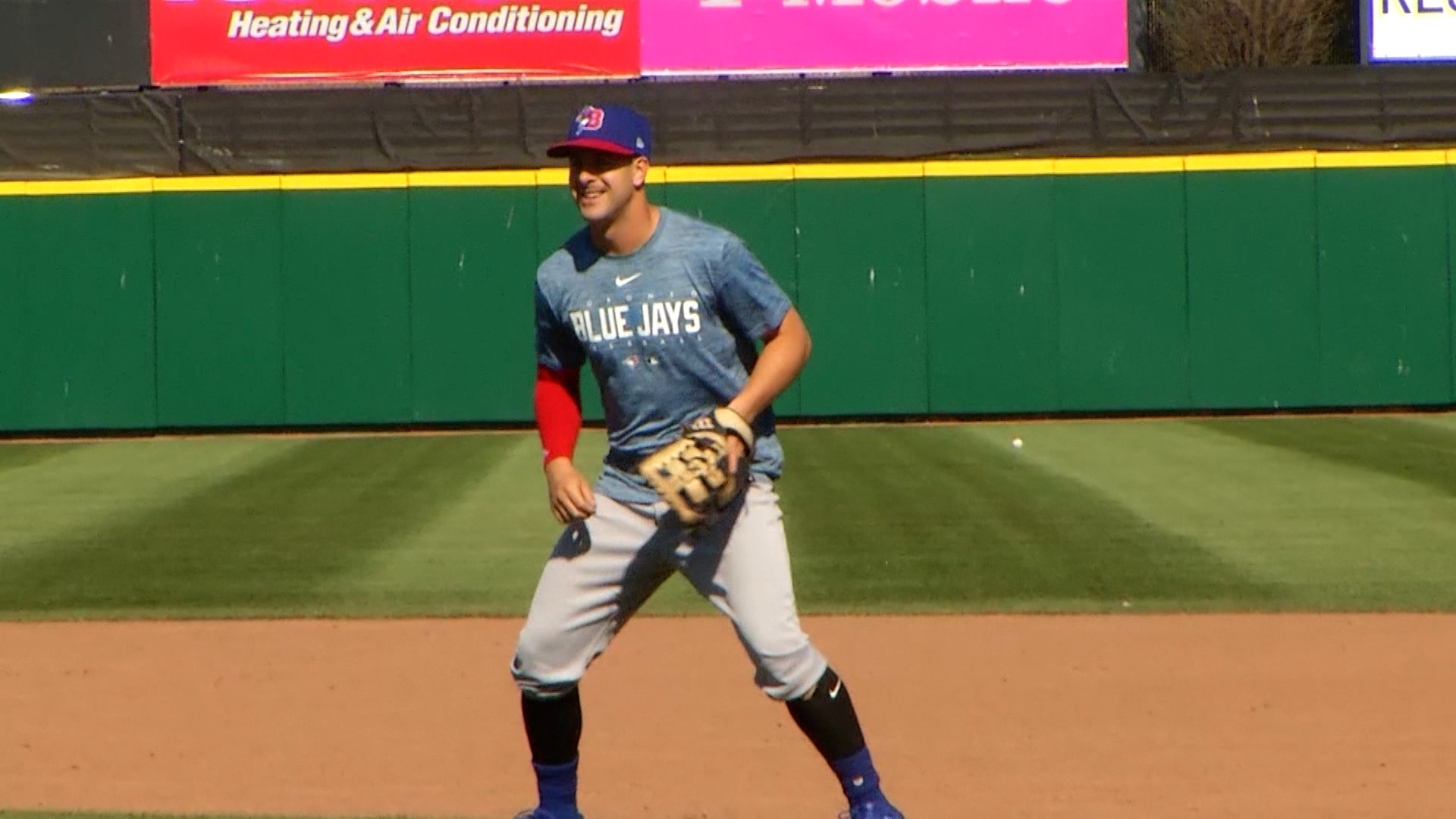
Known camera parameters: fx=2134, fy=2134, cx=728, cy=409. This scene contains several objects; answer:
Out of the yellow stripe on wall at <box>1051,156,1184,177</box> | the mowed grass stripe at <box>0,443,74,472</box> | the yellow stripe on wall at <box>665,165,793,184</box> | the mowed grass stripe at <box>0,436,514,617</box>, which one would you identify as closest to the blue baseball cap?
the mowed grass stripe at <box>0,436,514,617</box>

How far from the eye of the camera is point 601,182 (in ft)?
16.5

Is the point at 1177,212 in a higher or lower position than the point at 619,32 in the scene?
lower

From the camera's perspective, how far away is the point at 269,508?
1405 centimetres

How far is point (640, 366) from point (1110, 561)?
6.32 metres

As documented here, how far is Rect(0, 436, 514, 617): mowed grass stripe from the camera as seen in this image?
1042 centimetres

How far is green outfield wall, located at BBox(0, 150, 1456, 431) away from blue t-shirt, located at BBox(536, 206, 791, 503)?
52.0 feet

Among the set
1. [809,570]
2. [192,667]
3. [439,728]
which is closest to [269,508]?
[809,570]

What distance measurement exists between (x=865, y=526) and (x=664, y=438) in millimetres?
7487

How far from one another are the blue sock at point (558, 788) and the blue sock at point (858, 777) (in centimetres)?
68

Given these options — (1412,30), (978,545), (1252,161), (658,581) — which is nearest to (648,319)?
(658,581)

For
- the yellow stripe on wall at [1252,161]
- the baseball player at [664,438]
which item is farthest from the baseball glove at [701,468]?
the yellow stripe on wall at [1252,161]

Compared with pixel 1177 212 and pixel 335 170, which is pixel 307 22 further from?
pixel 1177 212

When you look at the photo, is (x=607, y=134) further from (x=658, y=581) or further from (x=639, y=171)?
(x=658, y=581)

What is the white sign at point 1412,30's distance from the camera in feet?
80.6
